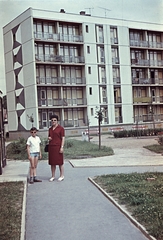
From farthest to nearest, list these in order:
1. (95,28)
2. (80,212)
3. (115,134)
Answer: (95,28) < (115,134) < (80,212)

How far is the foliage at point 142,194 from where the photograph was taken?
17.6 ft

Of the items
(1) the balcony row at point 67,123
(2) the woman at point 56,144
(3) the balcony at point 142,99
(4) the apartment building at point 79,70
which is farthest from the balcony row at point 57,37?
(2) the woman at point 56,144

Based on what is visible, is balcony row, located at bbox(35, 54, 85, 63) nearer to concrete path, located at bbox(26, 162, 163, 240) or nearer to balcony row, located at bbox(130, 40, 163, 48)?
balcony row, located at bbox(130, 40, 163, 48)

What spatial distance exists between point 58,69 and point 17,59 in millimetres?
4371

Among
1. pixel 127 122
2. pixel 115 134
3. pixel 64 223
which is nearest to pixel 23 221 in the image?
pixel 64 223

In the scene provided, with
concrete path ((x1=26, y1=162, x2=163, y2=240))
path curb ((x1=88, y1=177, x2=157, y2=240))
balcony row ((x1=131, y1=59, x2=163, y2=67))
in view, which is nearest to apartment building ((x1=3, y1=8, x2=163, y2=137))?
balcony row ((x1=131, y1=59, x2=163, y2=67))

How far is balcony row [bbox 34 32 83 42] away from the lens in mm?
37062

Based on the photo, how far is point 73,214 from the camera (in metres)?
6.34

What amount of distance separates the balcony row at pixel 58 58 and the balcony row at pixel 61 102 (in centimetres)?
399

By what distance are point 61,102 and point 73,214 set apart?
32.1 meters

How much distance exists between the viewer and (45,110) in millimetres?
37688

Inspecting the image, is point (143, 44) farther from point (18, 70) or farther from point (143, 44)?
point (18, 70)

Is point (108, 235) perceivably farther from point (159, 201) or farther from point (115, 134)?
point (115, 134)

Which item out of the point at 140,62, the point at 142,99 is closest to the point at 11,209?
the point at 142,99
